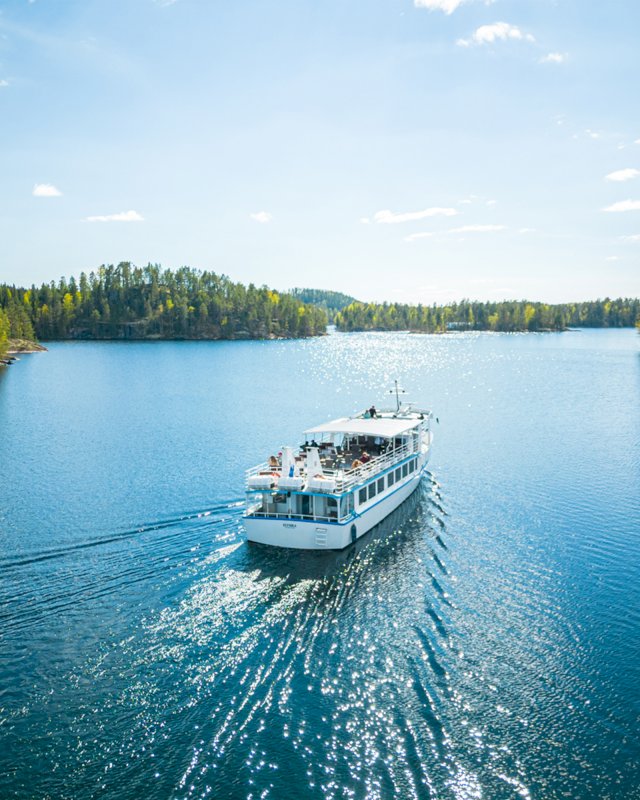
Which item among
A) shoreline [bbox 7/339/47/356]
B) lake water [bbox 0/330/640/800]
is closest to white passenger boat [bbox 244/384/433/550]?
lake water [bbox 0/330/640/800]

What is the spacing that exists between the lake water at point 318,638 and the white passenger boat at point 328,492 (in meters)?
1.49

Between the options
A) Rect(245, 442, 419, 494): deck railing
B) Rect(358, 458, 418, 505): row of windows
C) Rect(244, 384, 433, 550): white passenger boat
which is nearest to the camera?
Rect(244, 384, 433, 550): white passenger boat

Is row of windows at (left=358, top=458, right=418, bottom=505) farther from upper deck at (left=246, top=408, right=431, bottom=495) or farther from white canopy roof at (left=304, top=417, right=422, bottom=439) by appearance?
white canopy roof at (left=304, top=417, right=422, bottom=439)

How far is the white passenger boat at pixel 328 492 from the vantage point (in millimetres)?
35812

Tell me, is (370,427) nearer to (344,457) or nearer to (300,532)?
(344,457)

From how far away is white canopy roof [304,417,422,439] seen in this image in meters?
43.7

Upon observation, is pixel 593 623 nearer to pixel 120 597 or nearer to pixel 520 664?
pixel 520 664

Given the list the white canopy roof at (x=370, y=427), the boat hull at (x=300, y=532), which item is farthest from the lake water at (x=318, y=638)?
the white canopy roof at (x=370, y=427)

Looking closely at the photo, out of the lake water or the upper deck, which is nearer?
the lake water

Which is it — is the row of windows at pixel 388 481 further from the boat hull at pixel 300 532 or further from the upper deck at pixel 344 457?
the boat hull at pixel 300 532

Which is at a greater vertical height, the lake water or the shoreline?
the shoreline

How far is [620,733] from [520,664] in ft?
15.2

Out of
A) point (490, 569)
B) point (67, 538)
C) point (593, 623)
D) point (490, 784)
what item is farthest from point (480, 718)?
point (67, 538)

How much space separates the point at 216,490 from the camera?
4791cm
